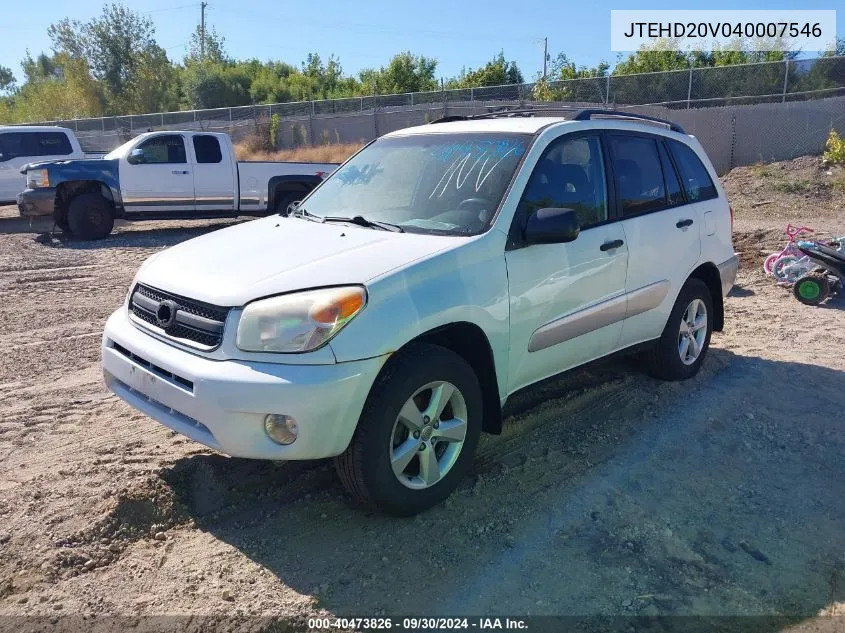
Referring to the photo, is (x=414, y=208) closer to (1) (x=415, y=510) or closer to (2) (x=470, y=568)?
(1) (x=415, y=510)

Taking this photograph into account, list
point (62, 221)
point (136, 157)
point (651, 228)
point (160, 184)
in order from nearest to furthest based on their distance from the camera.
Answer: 1. point (651, 228)
2. point (62, 221)
3. point (136, 157)
4. point (160, 184)

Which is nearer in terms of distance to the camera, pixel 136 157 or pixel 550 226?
pixel 550 226

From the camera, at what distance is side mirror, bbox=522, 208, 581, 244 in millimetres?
3594

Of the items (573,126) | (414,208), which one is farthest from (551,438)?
→ (573,126)

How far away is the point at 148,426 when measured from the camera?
4.36 m

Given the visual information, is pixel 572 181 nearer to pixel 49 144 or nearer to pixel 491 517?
pixel 491 517

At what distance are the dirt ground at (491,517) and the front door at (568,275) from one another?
294 mm

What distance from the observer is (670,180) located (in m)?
5.00

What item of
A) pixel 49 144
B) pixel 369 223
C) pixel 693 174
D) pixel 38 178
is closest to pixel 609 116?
pixel 693 174

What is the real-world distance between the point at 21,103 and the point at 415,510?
222 feet

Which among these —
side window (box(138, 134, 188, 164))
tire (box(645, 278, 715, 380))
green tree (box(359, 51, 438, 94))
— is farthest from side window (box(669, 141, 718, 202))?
green tree (box(359, 51, 438, 94))

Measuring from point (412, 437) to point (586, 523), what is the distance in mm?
959

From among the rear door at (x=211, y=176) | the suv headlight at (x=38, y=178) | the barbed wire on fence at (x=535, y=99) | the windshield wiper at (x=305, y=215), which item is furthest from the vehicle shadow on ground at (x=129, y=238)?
the barbed wire on fence at (x=535, y=99)

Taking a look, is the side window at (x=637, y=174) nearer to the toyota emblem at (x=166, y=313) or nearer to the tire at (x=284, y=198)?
the toyota emblem at (x=166, y=313)
